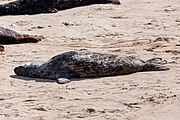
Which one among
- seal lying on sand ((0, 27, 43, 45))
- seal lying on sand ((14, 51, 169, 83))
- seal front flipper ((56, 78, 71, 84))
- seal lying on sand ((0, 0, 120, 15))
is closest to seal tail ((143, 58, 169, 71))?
seal lying on sand ((14, 51, 169, 83))

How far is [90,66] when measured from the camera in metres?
6.86

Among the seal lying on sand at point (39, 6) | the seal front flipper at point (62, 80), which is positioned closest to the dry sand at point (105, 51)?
the seal front flipper at point (62, 80)

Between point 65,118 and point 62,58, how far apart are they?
5.94ft

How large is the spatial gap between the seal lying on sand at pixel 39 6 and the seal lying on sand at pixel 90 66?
550cm

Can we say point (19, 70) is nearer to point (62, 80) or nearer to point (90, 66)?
point (62, 80)

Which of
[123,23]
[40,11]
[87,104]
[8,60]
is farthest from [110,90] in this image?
[40,11]

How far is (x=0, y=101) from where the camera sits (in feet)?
19.7

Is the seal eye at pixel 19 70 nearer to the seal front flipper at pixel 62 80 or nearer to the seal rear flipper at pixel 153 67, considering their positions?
the seal front flipper at pixel 62 80

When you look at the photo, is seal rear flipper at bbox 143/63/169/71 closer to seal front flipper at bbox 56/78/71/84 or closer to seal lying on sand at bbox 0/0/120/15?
seal front flipper at bbox 56/78/71/84

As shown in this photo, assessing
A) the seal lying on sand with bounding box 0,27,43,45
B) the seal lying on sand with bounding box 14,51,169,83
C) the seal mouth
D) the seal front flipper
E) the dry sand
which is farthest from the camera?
the seal lying on sand with bounding box 0,27,43,45

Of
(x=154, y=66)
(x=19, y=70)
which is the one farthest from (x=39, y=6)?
(x=154, y=66)

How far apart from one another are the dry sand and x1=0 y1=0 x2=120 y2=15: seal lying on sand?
0.36 meters

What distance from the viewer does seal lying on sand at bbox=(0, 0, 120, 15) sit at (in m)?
12.5

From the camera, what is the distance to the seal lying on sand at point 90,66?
22.5 feet
